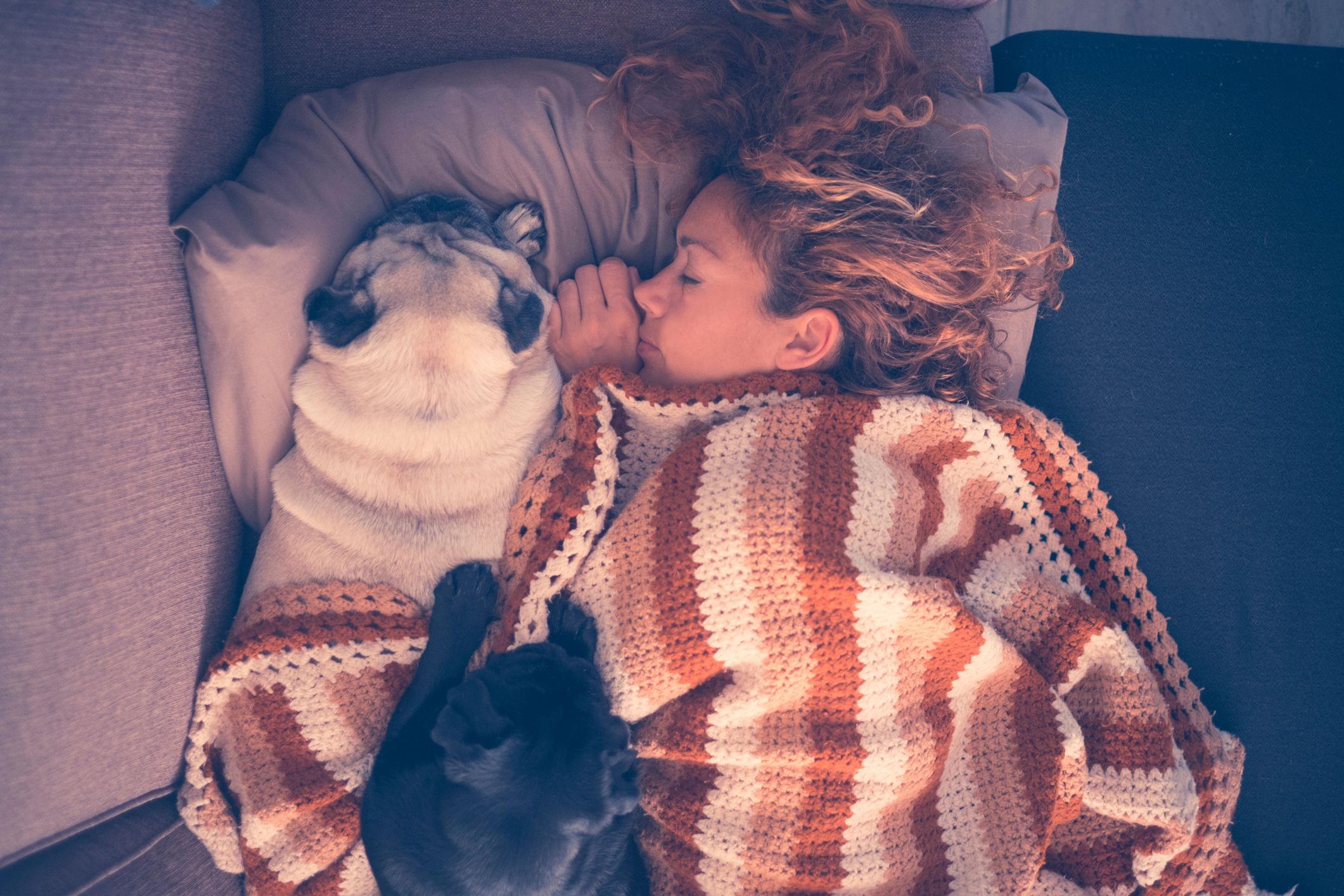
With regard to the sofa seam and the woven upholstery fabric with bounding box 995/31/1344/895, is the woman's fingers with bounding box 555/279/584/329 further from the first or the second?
the sofa seam

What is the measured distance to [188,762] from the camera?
1422mm

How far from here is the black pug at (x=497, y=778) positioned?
4.00 feet

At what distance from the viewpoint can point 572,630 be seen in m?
1.46

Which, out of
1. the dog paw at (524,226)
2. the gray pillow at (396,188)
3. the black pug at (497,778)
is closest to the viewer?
the black pug at (497,778)

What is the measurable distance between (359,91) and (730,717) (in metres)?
1.47

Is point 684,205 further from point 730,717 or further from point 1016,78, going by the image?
point 730,717

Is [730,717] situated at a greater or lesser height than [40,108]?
lesser

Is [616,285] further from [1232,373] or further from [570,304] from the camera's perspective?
[1232,373]

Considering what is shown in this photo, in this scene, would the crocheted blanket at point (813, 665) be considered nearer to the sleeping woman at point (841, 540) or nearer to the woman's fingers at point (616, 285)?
the sleeping woman at point (841, 540)

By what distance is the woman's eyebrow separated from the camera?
1.52 metres

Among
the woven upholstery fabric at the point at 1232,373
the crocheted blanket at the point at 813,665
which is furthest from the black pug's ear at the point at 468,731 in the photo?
the woven upholstery fabric at the point at 1232,373

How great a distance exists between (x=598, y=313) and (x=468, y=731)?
86 centimetres

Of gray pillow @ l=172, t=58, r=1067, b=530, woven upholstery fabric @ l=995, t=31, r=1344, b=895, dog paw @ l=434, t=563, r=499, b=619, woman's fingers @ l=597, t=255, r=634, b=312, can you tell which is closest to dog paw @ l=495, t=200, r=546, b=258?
gray pillow @ l=172, t=58, r=1067, b=530

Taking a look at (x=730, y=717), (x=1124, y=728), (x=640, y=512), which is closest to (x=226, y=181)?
(x=640, y=512)
